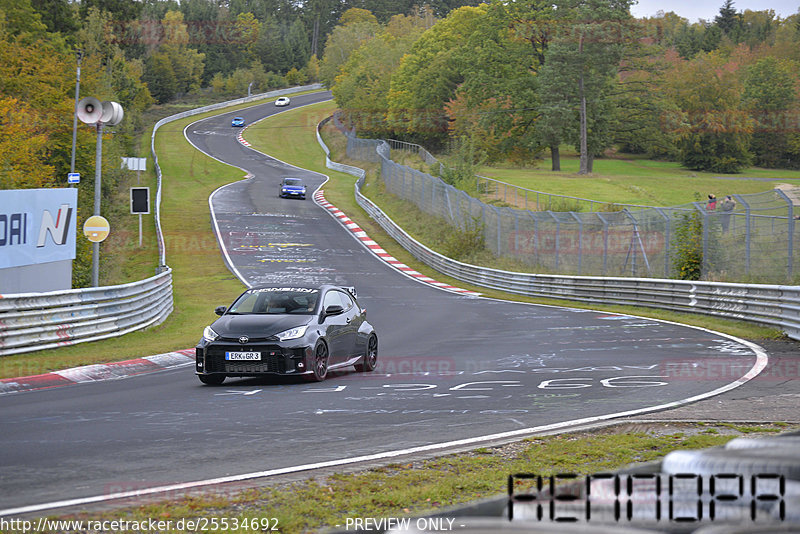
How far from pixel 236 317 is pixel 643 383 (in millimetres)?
6246

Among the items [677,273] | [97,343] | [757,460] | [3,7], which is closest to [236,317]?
[97,343]

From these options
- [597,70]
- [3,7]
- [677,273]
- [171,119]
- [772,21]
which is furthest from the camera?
[772,21]

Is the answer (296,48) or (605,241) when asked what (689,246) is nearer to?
(605,241)

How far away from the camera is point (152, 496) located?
249 inches

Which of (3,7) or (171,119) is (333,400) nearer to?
(3,7)

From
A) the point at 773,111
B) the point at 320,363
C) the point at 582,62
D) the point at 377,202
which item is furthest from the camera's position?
the point at 773,111

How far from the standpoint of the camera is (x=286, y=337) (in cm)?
1341

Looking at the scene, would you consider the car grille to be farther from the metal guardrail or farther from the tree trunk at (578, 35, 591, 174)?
the tree trunk at (578, 35, 591, 174)

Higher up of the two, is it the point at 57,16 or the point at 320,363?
the point at 57,16

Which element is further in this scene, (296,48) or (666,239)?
(296,48)

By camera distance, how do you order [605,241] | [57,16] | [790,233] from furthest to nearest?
[57,16], [605,241], [790,233]

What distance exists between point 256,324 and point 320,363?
1.15 m

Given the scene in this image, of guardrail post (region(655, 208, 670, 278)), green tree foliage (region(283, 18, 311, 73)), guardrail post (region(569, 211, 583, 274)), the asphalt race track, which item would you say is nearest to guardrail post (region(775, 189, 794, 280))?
the asphalt race track

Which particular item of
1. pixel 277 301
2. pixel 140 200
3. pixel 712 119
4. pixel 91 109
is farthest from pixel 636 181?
pixel 277 301
